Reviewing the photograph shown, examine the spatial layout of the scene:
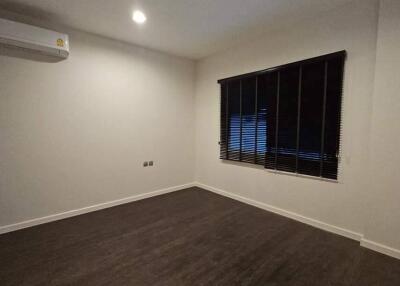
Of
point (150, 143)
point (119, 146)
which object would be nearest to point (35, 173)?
point (119, 146)

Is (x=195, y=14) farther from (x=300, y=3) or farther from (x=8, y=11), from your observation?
(x=8, y=11)

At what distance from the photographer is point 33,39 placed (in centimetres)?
250

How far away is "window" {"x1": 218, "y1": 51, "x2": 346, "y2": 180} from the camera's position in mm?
2615

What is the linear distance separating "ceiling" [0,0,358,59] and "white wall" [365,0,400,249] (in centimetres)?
63

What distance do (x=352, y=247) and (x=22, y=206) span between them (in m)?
4.00

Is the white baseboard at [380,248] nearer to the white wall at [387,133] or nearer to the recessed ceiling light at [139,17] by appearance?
the white wall at [387,133]

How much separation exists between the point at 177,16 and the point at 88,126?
2.00 metres

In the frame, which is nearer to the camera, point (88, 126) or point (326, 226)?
point (326, 226)

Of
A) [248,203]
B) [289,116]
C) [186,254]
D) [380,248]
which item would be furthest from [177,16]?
[380,248]

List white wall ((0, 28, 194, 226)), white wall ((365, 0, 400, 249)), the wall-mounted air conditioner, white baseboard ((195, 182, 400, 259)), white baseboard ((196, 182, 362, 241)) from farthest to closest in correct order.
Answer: white wall ((0, 28, 194, 226)), white baseboard ((196, 182, 362, 241)), the wall-mounted air conditioner, white baseboard ((195, 182, 400, 259)), white wall ((365, 0, 400, 249))

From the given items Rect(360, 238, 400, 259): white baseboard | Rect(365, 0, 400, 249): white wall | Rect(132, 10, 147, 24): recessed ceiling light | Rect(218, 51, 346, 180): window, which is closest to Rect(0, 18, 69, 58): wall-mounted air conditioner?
Rect(132, 10, 147, 24): recessed ceiling light

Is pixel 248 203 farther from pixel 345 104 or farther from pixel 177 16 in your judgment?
pixel 177 16

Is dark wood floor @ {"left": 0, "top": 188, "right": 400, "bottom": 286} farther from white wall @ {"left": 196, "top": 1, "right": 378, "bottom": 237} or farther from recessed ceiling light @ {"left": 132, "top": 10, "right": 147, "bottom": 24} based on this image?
recessed ceiling light @ {"left": 132, "top": 10, "right": 147, "bottom": 24}

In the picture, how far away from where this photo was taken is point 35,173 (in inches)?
112
